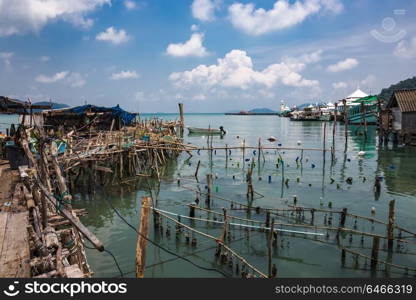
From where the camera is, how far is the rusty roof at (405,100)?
3661 centimetres

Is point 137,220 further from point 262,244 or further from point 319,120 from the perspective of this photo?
point 319,120

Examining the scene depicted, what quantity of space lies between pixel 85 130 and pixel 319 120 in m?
85.1

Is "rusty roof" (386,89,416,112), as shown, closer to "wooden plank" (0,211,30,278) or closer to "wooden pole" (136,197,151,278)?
"wooden pole" (136,197,151,278)

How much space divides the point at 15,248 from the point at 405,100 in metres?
42.0

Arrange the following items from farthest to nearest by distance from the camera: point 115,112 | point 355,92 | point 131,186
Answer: point 355,92, point 115,112, point 131,186

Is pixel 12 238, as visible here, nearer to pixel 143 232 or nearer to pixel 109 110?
pixel 143 232

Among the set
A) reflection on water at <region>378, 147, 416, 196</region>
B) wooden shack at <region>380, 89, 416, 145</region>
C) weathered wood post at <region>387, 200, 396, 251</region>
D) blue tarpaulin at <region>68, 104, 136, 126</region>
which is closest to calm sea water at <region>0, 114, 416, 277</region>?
reflection on water at <region>378, 147, 416, 196</region>

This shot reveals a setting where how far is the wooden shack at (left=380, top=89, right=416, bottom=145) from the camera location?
36719 mm

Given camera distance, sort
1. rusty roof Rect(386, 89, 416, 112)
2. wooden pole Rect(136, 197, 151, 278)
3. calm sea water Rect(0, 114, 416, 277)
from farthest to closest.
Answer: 1. rusty roof Rect(386, 89, 416, 112)
2. calm sea water Rect(0, 114, 416, 277)
3. wooden pole Rect(136, 197, 151, 278)

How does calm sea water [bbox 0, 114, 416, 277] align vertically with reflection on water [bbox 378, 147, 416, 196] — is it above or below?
below

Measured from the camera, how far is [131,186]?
849 inches

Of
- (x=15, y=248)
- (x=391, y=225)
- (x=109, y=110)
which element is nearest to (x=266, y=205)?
(x=391, y=225)

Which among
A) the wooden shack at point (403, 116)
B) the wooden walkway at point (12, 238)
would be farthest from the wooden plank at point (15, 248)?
the wooden shack at point (403, 116)

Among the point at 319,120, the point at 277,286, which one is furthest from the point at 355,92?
the point at 277,286
